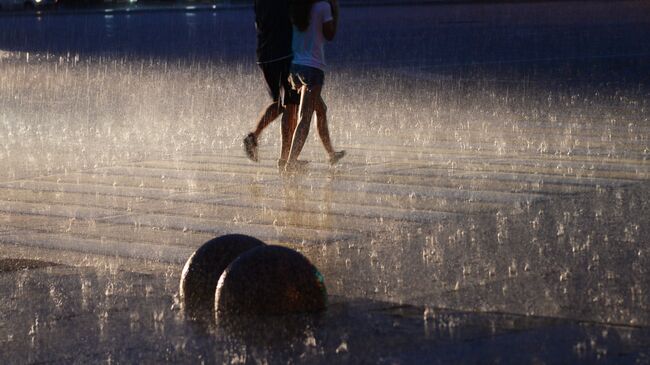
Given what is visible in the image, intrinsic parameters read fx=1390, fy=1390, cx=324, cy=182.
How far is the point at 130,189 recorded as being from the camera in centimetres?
1041

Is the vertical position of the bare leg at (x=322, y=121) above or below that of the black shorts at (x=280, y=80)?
below

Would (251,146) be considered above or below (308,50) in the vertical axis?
below

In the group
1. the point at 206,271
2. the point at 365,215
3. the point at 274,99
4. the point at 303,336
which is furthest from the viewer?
the point at 274,99

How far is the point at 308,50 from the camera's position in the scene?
10.7 m

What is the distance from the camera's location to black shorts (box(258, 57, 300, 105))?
11.1 metres

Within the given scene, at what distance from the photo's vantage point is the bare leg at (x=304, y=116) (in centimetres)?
1081

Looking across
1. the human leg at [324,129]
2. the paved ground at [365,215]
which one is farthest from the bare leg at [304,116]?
the paved ground at [365,215]

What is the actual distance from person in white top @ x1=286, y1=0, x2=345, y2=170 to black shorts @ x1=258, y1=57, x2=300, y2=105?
0.18 meters

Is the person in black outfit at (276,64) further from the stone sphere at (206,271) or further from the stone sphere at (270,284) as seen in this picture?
the stone sphere at (270,284)

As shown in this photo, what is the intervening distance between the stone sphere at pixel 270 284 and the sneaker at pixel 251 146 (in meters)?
5.14

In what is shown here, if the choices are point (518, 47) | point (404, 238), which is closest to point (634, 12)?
point (518, 47)

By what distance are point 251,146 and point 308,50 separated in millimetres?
1031

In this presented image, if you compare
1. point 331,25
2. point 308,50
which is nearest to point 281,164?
point 308,50

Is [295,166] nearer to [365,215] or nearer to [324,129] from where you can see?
[324,129]
